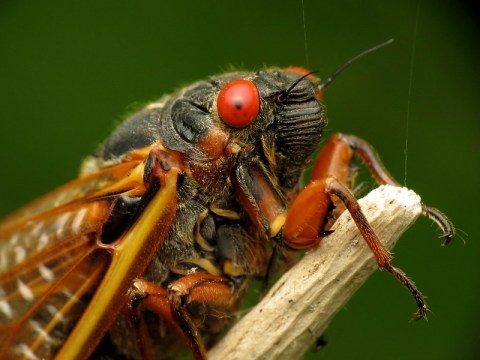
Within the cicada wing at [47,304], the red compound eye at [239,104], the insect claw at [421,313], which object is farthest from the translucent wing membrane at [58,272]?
the insect claw at [421,313]

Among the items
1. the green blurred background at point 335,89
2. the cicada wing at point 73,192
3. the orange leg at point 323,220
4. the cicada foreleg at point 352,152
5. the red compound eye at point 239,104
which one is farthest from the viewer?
the green blurred background at point 335,89

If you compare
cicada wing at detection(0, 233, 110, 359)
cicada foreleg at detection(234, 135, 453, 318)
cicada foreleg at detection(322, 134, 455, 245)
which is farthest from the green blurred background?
cicada wing at detection(0, 233, 110, 359)

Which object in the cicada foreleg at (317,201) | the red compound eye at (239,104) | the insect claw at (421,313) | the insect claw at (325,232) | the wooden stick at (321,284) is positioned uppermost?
the red compound eye at (239,104)

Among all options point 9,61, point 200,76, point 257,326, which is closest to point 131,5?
point 200,76

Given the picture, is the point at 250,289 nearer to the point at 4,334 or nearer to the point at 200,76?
the point at 4,334

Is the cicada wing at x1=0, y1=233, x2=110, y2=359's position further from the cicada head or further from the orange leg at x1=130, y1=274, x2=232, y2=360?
the cicada head

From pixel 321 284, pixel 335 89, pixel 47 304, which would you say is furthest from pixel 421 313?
pixel 335 89

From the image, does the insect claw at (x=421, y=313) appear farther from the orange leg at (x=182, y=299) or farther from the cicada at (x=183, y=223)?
the orange leg at (x=182, y=299)
